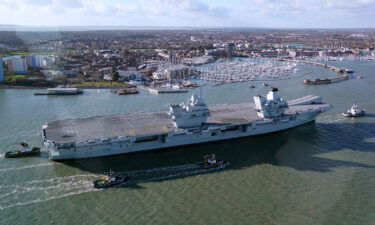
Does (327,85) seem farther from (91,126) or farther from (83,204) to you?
(83,204)

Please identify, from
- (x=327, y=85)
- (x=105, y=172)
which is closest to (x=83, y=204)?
(x=105, y=172)

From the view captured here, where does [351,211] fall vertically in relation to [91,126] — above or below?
below

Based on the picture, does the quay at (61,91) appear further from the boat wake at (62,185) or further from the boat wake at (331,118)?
the boat wake at (331,118)

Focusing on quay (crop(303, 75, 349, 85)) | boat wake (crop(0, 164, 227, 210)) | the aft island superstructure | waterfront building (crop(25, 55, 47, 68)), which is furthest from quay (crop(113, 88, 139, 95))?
quay (crop(303, 75, 349, 85))

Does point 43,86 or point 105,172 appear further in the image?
point 43,86

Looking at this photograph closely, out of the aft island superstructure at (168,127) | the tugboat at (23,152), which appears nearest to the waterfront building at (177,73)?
the aft island superstructure at (168,127)

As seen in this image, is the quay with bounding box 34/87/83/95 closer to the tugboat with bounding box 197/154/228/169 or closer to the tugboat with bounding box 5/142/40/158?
the tugboat with bounding box 5/142/40/158
